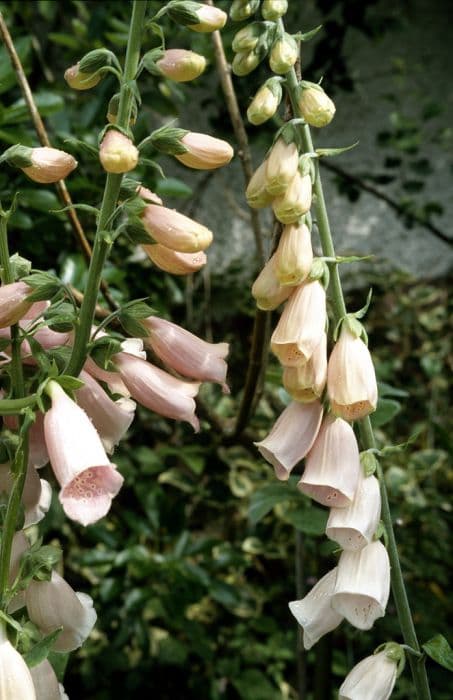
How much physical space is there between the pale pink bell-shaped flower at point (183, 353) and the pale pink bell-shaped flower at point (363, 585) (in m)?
0.18

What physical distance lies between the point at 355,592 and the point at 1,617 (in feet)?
0.91

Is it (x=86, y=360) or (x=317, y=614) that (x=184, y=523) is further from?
(x=86, y=360)

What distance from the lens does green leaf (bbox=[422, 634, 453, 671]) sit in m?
0.74

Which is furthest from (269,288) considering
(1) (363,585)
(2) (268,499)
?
(2) (268,499)

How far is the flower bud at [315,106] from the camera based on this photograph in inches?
27.4

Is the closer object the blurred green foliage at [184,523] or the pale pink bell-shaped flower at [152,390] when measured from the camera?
the pale pink bell-shaped flower at [152,390]

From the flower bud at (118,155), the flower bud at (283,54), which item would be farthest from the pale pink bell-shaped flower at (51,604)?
the flower bud at (283,54)

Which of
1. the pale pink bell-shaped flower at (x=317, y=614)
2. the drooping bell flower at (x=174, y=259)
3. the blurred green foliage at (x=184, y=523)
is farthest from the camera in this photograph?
the blurred green foliage at (x=184, y=523)

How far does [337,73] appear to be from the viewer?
2.17 meters

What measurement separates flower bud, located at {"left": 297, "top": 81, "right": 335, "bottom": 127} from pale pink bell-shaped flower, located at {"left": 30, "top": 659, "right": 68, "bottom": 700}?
46 cm

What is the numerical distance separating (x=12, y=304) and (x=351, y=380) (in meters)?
0.26

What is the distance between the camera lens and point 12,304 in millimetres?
637

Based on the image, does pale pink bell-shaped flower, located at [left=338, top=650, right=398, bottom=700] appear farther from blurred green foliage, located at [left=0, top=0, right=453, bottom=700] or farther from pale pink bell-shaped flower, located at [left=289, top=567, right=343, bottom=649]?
blurred green foliage, located at [left=0, top=0, right=453, bottom=700]

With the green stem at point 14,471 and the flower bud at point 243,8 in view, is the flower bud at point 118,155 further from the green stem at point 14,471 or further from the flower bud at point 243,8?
the flower bud at point 243,8
